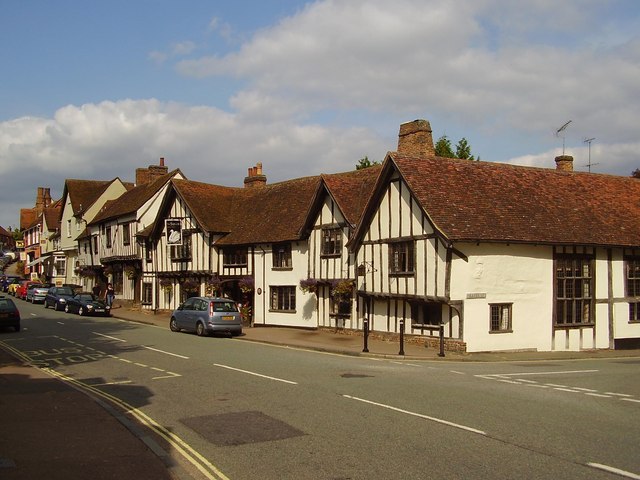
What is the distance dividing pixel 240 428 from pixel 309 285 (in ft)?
61.0

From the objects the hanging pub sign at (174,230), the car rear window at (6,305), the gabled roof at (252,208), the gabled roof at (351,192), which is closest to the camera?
the car rear window at (6,305)

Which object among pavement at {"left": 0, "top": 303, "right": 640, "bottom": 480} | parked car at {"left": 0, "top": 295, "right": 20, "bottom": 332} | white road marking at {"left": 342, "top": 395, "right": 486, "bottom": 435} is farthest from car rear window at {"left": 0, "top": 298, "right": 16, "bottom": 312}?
white road marking at {"left": 342, "top": 395, "right": 486, "bottom": 435}

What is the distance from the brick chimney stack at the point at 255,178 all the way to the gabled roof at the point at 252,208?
0.87m

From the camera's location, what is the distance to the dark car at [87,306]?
3662cm

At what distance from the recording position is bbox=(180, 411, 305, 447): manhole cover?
8.84m

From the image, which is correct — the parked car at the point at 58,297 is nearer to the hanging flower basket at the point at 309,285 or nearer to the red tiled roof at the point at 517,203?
the hanging flower basket at the point at 309,285

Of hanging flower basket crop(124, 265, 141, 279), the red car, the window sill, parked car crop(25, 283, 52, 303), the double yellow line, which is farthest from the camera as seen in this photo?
the red car

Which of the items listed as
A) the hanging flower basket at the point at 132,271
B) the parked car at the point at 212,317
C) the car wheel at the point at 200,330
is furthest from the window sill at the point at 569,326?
the hanging flower basket at the point at 132,271

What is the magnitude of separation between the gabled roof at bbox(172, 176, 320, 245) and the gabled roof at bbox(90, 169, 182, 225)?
469 centimetres

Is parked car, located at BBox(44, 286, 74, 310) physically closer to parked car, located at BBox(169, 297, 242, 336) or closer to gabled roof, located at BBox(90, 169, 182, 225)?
gabled roof, located at BBox(90, 169, 182, 225)

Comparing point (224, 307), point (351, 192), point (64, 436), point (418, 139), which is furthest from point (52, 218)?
point (64, 436)

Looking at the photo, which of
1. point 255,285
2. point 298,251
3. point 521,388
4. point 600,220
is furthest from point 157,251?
point 521,388

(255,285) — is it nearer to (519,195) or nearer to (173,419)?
(519,195)

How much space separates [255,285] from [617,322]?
16.7 m
